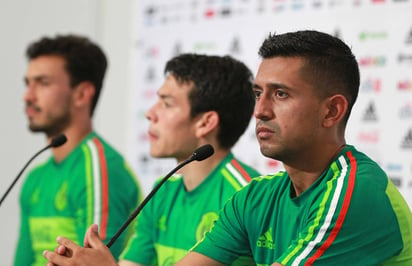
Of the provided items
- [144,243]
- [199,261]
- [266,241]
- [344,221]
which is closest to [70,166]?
[144,243]

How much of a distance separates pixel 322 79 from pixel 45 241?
61.2 inches

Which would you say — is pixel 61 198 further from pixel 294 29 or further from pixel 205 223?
pixel 294 29

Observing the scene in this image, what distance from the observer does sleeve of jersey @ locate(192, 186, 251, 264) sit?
6.22ft

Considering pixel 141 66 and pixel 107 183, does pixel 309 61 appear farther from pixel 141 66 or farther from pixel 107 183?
pixel 141 66

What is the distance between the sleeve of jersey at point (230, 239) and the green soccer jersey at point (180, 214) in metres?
0.42

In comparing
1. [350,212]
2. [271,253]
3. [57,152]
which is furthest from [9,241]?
[350,212]

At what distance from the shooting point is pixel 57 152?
3.14 m

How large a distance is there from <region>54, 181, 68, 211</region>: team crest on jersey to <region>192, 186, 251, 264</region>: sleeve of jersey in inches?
43.4

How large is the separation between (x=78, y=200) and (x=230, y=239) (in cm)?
109

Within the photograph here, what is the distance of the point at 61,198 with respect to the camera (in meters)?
2.94

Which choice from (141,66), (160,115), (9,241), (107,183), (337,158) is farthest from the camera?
(9,241)

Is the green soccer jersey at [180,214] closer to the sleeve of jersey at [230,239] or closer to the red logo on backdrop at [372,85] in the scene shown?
the sleeve of jersey at [230,239]

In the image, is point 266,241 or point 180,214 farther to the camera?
point 180,214

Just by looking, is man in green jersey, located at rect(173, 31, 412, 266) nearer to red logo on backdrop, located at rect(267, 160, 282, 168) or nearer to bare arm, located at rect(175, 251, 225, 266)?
bare arm, located at rect(175, 251, 225, 266)
